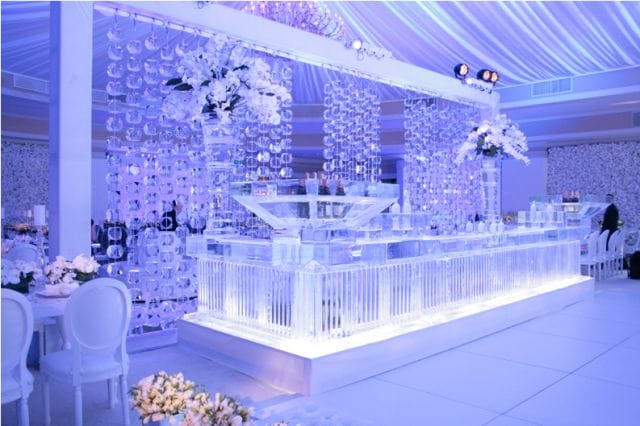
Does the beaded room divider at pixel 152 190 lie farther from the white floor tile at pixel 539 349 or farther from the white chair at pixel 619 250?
the white chair at pixel 619 250

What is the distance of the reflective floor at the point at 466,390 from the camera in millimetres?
3352

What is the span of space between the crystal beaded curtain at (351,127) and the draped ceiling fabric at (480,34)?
41.2 inches

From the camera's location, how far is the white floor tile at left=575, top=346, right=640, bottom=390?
13.5ft

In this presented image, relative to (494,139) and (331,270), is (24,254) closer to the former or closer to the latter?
(331,270)

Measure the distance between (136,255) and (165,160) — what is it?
120cm

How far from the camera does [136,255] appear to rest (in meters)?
5.83

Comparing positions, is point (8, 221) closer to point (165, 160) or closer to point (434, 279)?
point (165, 160)

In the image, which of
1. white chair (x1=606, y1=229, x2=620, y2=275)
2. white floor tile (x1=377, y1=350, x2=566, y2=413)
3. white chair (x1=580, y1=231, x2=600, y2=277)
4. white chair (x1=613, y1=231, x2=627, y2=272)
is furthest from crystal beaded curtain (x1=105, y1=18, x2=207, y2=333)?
white chair (x1=613, y1=231, x2=627, y2=272)

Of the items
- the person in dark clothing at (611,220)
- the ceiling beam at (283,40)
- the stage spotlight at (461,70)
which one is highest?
the stage spotlight at (461,70)

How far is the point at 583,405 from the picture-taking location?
3.56 m

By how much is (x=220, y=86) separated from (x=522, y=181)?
13118mm

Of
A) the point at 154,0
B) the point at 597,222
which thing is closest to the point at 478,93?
the point at 597,222

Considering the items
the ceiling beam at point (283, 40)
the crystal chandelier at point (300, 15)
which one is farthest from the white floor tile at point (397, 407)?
the crystal chandelier at point (300, 15)

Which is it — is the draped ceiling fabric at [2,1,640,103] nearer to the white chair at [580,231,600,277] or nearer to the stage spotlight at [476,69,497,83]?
the stage spotlight at [476,69,497,83]
